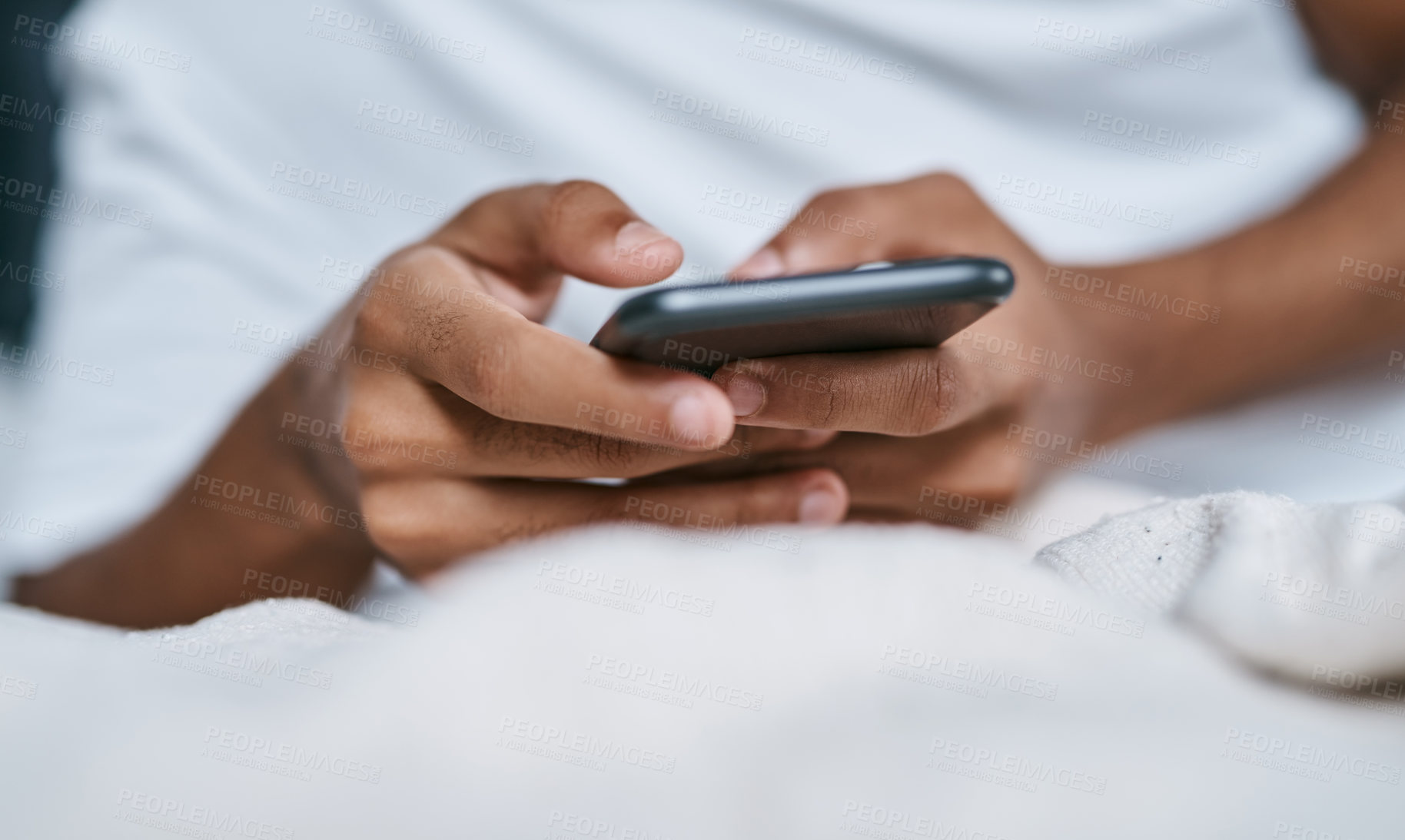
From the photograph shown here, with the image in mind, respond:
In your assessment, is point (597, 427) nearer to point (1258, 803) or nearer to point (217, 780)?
point (217, 780)

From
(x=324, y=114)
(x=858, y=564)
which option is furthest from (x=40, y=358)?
(x=858, y=564)

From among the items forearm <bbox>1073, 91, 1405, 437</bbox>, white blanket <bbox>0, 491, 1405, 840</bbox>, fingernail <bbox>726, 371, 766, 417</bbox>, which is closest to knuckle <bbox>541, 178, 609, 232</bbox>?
fingernail <bbox>726, 371, 766, 417</bbox>

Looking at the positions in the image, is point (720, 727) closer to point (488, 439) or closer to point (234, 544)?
point (488, 439)

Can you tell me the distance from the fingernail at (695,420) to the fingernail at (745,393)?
4cm

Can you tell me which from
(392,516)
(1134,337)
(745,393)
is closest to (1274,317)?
(1134,337)

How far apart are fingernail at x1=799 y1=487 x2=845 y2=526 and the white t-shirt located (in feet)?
1.45

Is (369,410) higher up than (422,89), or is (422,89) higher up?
(422,89)

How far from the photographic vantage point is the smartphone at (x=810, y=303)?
0.52 meters

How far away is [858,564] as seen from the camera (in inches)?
21.5

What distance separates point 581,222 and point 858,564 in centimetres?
43

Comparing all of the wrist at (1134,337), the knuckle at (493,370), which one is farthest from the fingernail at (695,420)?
the wrist at (1134,337)

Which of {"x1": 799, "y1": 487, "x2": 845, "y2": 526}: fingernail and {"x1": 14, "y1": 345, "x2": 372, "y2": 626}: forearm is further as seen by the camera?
{"x1": 14, "y1": 345, "x2": 372, "y2": 626}: forearm

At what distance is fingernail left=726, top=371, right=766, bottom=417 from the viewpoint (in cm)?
67

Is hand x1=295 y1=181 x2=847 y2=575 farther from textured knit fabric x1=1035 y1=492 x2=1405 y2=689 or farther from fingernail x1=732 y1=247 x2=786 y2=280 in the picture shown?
textured knit fabric x1=1035 y1=492 x2=1405 y2=689
